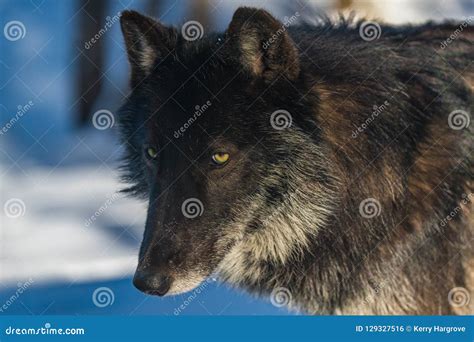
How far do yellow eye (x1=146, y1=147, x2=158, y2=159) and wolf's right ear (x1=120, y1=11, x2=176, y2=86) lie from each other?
39 centimetres

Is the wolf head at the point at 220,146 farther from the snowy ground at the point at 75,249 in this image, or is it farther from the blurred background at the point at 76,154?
the snowy ground at the point at 75,249

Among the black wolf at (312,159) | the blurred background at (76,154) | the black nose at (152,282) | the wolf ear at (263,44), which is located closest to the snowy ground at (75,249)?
the blurred background at (76,154)

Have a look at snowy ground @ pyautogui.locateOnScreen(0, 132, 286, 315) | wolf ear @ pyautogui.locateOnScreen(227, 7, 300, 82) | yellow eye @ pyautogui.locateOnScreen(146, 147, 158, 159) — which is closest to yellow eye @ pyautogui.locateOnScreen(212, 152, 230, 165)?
yellow eye @ pyautogui.locateOnScreen(146, 147, 158, 159)

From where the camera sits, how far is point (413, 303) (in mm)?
3436

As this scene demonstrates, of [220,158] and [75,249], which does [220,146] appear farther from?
[75,249]

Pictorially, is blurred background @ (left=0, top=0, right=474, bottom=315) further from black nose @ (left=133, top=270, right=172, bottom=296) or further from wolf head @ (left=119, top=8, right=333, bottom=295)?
black nose @ (left=133, top=270, right=172, bottom=296)

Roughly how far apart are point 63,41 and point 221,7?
1.17 m

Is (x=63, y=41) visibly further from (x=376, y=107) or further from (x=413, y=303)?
(x=413, y=303)

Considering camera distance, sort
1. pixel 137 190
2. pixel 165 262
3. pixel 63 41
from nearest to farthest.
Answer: pixel 165 262, pixel 137 190, pixel 63 41

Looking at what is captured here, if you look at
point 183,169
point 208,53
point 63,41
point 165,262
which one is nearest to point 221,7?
point 63,41

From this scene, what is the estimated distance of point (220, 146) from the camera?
3.12 meters

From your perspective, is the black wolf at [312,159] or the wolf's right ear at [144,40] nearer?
the black wolf at [312,159]

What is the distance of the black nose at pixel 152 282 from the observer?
295cm

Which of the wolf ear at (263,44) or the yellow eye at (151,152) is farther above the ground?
the wolf ear at (263,44)
